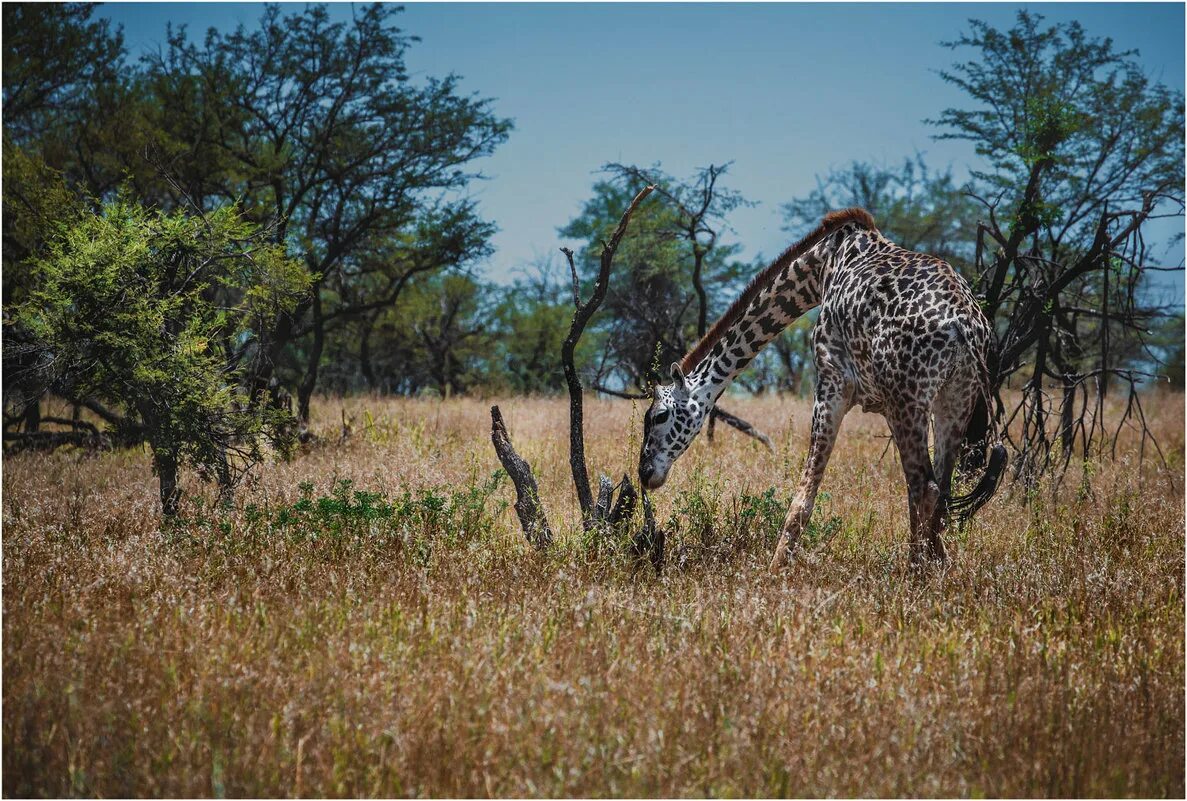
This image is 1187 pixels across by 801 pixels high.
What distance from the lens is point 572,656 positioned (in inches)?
170

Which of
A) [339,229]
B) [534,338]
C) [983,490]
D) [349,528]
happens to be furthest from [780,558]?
[534,338]

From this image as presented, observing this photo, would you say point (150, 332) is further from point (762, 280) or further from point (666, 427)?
point (762, 280)

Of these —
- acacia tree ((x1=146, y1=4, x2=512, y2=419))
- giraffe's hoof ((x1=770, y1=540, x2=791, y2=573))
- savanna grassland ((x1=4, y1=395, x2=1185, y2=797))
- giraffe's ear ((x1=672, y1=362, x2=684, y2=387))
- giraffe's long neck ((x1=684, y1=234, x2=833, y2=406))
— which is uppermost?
acacia tree ((x1=146, y1=4, x2=512, y2=419))

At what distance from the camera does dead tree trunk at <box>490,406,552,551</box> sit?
6671mm

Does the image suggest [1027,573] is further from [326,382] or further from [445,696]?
[326,382]

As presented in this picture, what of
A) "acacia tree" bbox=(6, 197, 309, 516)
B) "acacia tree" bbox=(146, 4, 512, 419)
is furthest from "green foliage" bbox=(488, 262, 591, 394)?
"acacia tree" bbox=(6, 197, 309, 516)

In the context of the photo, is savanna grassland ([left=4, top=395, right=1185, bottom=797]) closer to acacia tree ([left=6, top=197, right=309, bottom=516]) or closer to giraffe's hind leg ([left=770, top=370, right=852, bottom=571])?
giraffe's hind leg ([left=770, top=370, right=852, bottom=571])

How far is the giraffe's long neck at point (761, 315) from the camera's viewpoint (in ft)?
23.9

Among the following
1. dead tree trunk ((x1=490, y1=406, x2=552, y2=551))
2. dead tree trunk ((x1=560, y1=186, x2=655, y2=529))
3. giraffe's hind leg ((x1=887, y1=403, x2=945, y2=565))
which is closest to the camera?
giraffe's hind leg ((x1=887, y1=403, x2=945, y2=565))

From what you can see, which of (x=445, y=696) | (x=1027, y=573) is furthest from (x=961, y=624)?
(x=445, y=696)

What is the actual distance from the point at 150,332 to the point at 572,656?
4.53 meters

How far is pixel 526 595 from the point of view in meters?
5.27

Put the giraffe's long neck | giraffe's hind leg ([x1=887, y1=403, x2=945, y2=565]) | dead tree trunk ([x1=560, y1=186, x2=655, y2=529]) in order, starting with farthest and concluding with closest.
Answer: the giraffe's long neck
dead tree trunk ([x1=560, y1=186, x2=655, y2=529])
giraffe's hind leg ([x1=887, y1=403, x2=945, y2=565])

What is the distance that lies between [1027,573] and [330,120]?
13.5 metres
